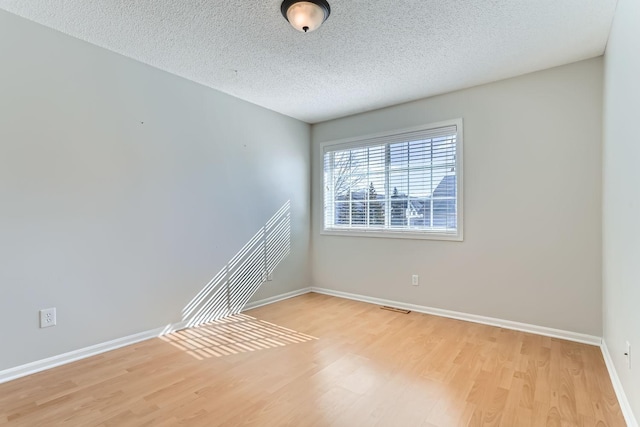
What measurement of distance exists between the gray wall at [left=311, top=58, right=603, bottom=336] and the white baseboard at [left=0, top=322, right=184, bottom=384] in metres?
2.72

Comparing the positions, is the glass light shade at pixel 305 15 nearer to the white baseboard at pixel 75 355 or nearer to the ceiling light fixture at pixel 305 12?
the ceiling light fixture at pixel 305 12

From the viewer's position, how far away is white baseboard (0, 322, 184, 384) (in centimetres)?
219

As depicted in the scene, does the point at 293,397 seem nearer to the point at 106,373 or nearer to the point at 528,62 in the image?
the point at 106,373

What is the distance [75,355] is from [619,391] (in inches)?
148

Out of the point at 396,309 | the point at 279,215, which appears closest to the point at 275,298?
the point at 279,215

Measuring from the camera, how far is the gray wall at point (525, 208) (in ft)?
9.20

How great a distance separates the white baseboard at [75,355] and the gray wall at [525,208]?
8.91 ft

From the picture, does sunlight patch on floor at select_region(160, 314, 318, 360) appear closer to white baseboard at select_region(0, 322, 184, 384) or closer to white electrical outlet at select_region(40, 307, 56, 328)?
white baseboard at select_region(0, 322, 184, 384)

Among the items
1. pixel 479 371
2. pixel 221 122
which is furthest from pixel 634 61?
pixel 221 122

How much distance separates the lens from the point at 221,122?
3.56 m

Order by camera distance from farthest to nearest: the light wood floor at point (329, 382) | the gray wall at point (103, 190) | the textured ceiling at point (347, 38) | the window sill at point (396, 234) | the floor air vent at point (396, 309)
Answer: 1. the floor air vent at point (396, 309)
2. the window sill at point (396, 234)
3. the gray wall at point (103, 190)
4. the textured ceiling at point (347, 38)
5. the light wood floor at point (329, 382)

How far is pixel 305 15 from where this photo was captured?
2.04m

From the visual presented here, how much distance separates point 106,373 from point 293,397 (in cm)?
138

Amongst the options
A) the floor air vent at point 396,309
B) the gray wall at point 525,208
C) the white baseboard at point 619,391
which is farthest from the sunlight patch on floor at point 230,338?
the white baseboard at point 619,391
